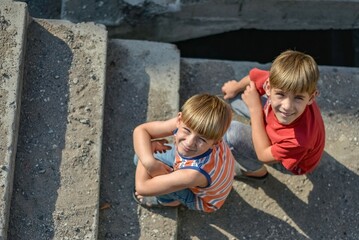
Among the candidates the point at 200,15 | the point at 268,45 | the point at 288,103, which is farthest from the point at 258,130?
the point at 268,45

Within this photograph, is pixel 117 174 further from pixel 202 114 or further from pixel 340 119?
pixel 340 119

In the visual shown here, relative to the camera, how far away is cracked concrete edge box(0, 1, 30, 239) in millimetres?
2504

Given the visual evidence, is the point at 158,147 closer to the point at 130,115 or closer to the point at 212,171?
the point at 212,171

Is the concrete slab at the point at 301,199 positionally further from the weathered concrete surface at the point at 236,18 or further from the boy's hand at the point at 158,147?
the weathered concrete surface at the point at 236,18

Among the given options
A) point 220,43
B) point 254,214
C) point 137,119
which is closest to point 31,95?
point 137,119

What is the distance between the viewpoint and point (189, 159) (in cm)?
240

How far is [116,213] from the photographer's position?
2.72m

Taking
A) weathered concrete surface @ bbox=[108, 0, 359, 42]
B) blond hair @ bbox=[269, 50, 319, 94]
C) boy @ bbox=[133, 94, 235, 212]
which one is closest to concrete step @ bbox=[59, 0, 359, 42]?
weathered concrete surface @ bbox=[108, 0, 359, 42]

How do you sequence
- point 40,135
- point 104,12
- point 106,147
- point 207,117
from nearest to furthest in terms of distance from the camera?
point 207,117 < point 40,135 < point 106,147 < point 104,12

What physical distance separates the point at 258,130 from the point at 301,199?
521 mm

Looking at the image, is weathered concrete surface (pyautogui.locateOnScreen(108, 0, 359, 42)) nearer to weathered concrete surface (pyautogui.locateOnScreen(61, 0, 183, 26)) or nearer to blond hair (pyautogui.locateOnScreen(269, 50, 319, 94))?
weathered concrete surface (pyautogui.locateOnScreen(61, 0, 183, 26))

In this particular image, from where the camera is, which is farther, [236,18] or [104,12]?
[236,18]

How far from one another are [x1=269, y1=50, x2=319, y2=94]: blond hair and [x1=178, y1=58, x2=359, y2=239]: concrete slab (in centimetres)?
69

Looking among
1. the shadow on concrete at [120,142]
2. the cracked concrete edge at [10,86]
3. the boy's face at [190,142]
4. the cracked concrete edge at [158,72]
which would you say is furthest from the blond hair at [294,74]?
the cracked concrete edge at [10,86]
